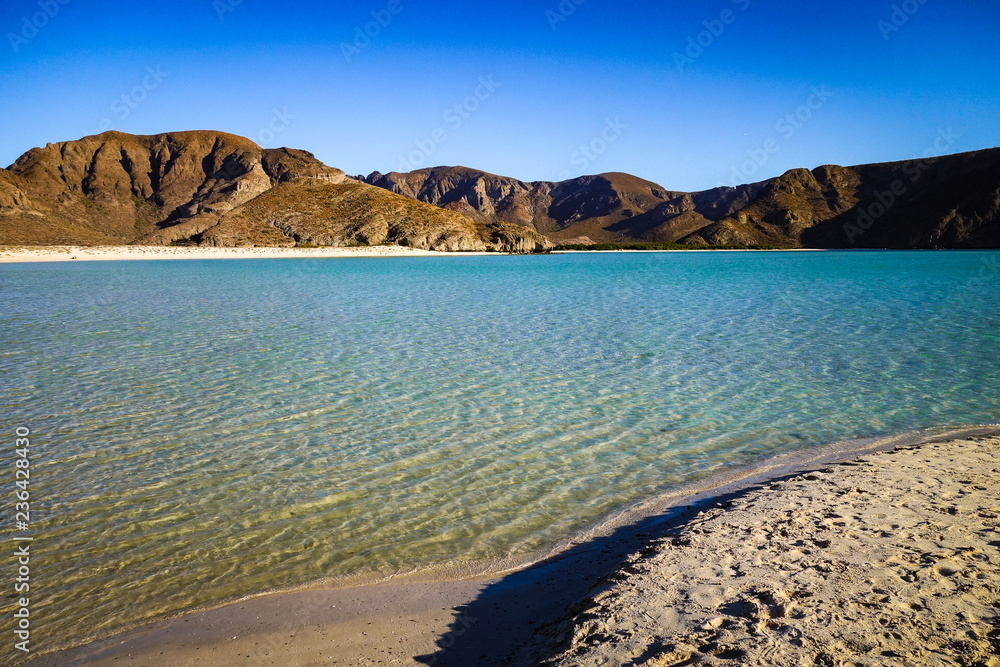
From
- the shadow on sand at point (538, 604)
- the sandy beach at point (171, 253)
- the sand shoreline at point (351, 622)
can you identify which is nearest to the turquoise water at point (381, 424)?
the sand shoreline at point (351, 622)

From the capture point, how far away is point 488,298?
31297mm

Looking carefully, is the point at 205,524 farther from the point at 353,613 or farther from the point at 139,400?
the point at 139,400

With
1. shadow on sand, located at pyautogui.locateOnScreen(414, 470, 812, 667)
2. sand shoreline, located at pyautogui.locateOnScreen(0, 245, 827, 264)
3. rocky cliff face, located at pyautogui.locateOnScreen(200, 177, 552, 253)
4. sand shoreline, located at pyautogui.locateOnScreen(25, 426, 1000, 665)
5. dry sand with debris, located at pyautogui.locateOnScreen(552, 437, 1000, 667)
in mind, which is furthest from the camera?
rocky cliff face, located at pyautogui.locateOnScreen(200, 177, 552, 253)

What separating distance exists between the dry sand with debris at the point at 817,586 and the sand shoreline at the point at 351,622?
27.1 inches

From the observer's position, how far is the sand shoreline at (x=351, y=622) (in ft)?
13.5

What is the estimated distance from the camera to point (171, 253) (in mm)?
100500

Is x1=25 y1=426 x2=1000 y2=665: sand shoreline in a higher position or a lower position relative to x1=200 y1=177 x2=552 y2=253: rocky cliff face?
lower

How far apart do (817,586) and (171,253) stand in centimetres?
11408

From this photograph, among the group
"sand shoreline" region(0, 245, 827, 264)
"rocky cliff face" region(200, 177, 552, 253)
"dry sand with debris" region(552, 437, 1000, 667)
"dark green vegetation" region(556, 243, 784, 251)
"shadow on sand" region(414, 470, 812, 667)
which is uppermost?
"rocky cliff face" region(200, 177, 552, 253)

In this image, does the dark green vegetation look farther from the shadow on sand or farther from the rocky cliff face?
the shadow on sand

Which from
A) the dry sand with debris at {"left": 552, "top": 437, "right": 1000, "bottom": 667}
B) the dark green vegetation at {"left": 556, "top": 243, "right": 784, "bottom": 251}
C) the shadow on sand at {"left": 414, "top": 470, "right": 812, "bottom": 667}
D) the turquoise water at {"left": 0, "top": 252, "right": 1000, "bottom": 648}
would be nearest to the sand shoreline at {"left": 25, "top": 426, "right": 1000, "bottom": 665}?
the shadow on sand at {"left": 414, "top": 470, "right": 812, "bottom": 667}

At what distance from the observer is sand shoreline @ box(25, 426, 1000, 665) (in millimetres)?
4113

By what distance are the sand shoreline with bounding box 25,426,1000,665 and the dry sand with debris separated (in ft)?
2.26

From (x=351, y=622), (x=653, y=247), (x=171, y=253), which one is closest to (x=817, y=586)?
(x=351, y=622)
